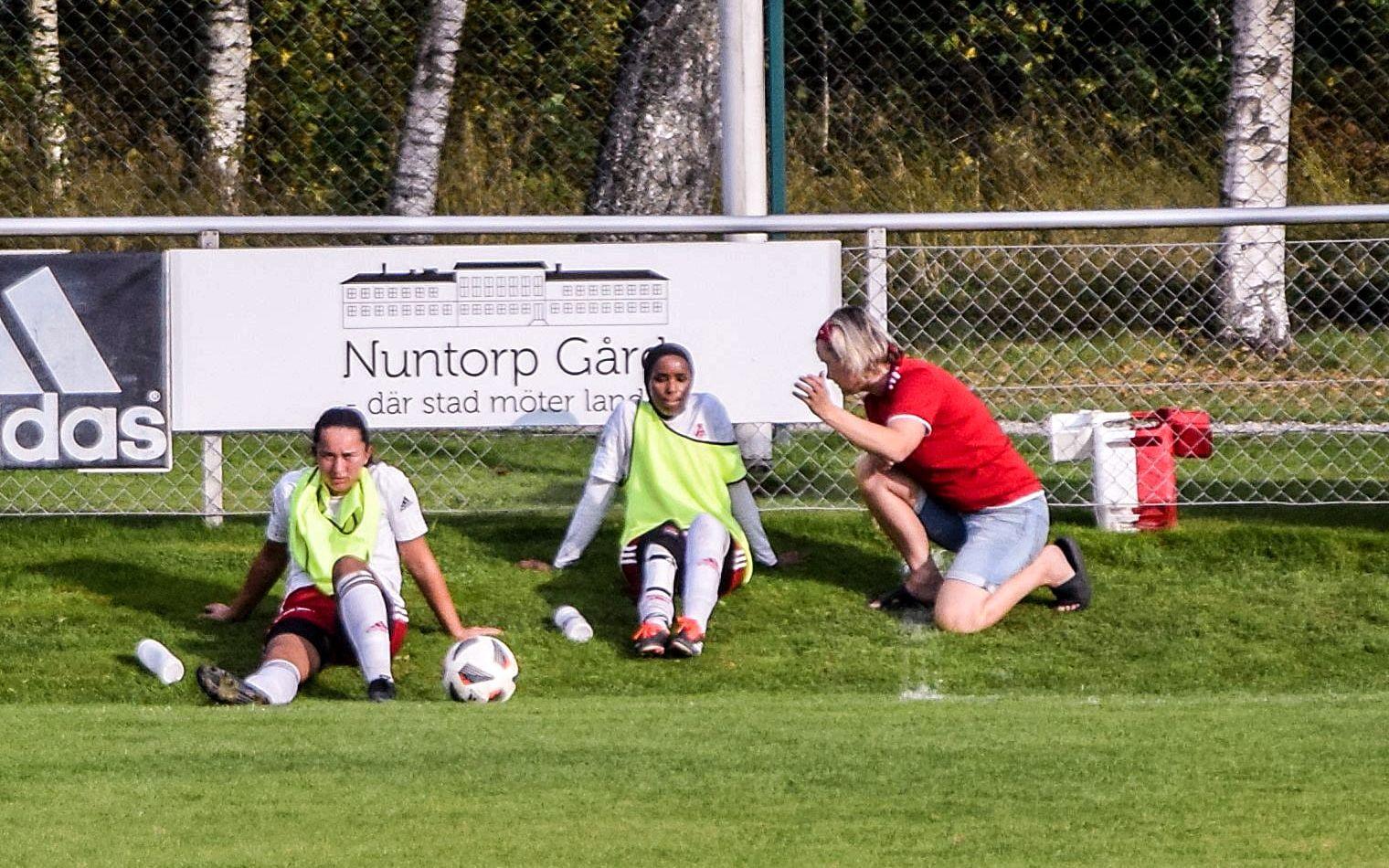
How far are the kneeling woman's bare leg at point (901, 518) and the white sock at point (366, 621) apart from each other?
1.84 meters

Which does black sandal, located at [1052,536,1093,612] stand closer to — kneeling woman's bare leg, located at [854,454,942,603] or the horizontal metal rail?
kneeling woman's bare leg, located at [854,454,942,603]

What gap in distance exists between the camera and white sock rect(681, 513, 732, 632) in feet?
22.1

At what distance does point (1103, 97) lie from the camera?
11.4 meters

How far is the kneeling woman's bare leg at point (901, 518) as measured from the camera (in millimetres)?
7035

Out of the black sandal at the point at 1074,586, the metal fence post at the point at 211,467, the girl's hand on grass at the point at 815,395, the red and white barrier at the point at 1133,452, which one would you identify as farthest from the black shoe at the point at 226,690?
the red and white barrier at the point at 1133,452

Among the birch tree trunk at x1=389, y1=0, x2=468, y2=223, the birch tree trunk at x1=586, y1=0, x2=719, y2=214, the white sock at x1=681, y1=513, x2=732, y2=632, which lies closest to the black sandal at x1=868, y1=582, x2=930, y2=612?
the white sock at x1=681, y1=513, x2=732, y2=632

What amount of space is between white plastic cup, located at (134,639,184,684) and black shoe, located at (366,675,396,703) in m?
0.72

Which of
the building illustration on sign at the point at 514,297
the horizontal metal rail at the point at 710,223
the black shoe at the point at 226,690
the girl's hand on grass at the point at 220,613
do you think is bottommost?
the black shoe at the point at 226,690

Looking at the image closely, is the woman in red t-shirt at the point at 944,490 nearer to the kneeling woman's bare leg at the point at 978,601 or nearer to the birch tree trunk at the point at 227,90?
the kneeling woman's bare leg at the point at 978,601

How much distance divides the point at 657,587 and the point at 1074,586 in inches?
59.9

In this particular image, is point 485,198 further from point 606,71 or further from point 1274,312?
point 1274,312

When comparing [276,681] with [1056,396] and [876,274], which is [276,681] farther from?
[1056,396]

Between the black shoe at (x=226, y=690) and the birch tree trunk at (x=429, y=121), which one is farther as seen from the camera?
the birch tree trunk at (x=429, y=121)

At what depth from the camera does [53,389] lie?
24.3 feet
